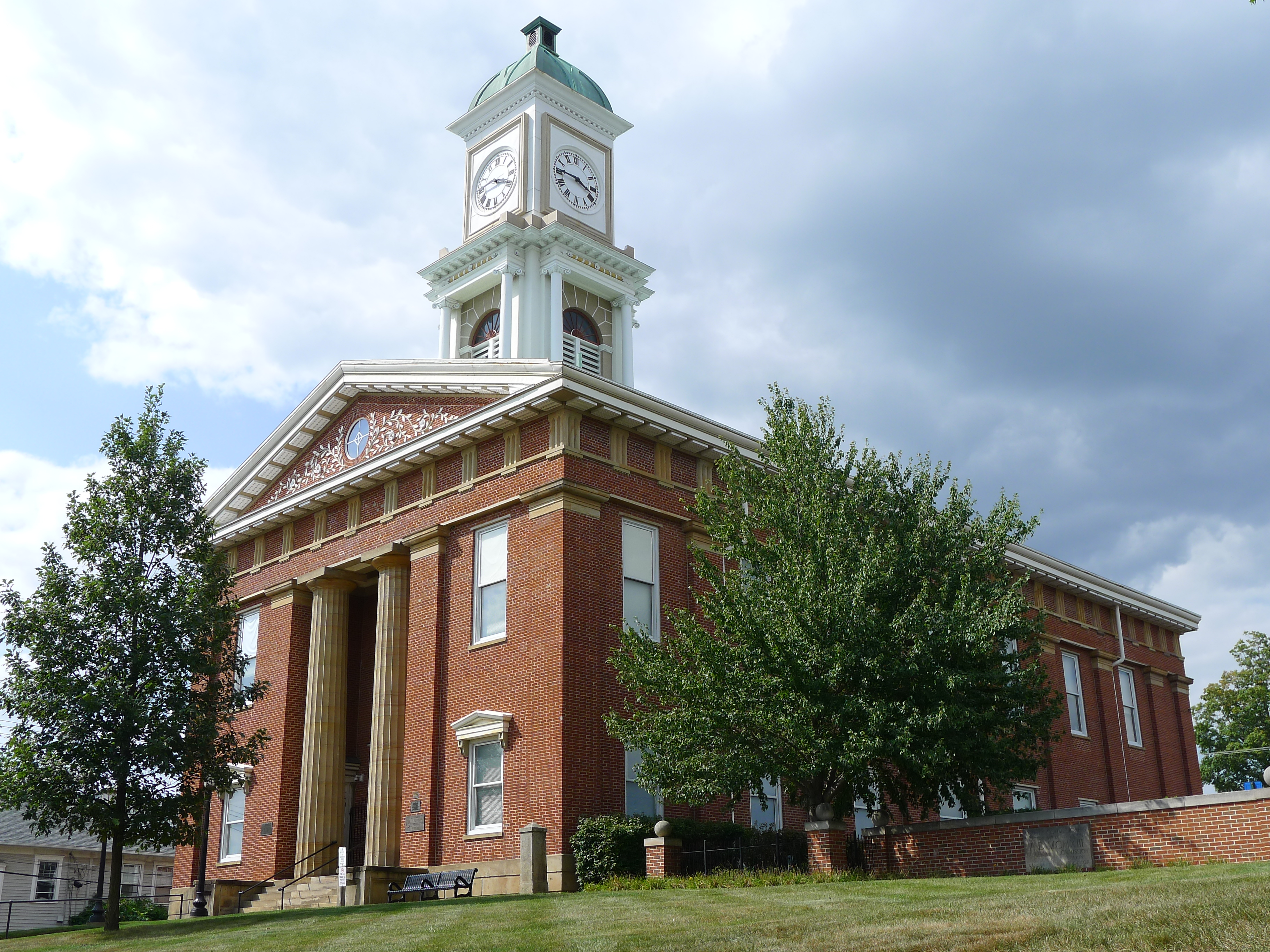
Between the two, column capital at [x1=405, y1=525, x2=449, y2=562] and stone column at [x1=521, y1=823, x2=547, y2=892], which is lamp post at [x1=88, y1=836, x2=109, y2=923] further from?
stone column at [x1=521, y1=823, x2=547, y2=892]

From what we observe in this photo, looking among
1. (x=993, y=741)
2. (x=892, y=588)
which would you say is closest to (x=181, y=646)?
(x=892, y=588)

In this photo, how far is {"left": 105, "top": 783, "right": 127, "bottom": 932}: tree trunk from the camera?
858 inches

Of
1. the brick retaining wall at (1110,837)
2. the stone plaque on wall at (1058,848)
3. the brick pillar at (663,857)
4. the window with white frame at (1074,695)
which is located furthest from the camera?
the window with white frame at (1074,695)

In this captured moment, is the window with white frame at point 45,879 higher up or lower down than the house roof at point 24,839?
lower down

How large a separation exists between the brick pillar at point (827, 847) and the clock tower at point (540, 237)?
27.0 meters

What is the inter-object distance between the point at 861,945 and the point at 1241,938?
133 inches

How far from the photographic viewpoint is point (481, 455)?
1134 inches

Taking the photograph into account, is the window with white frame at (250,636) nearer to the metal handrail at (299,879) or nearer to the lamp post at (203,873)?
the lamp post at (203,873)

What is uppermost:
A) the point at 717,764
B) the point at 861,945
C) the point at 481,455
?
the point at 481,455

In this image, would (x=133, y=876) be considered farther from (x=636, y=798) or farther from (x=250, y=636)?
(x=636, y=798)

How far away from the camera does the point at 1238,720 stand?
60531mm

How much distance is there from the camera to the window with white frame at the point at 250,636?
34.4 meters

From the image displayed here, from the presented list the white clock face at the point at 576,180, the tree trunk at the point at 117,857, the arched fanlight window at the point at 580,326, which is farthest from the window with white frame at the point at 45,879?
the white clock face at the point at 576,180

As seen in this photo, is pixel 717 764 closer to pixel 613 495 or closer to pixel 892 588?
pixel 892 588
